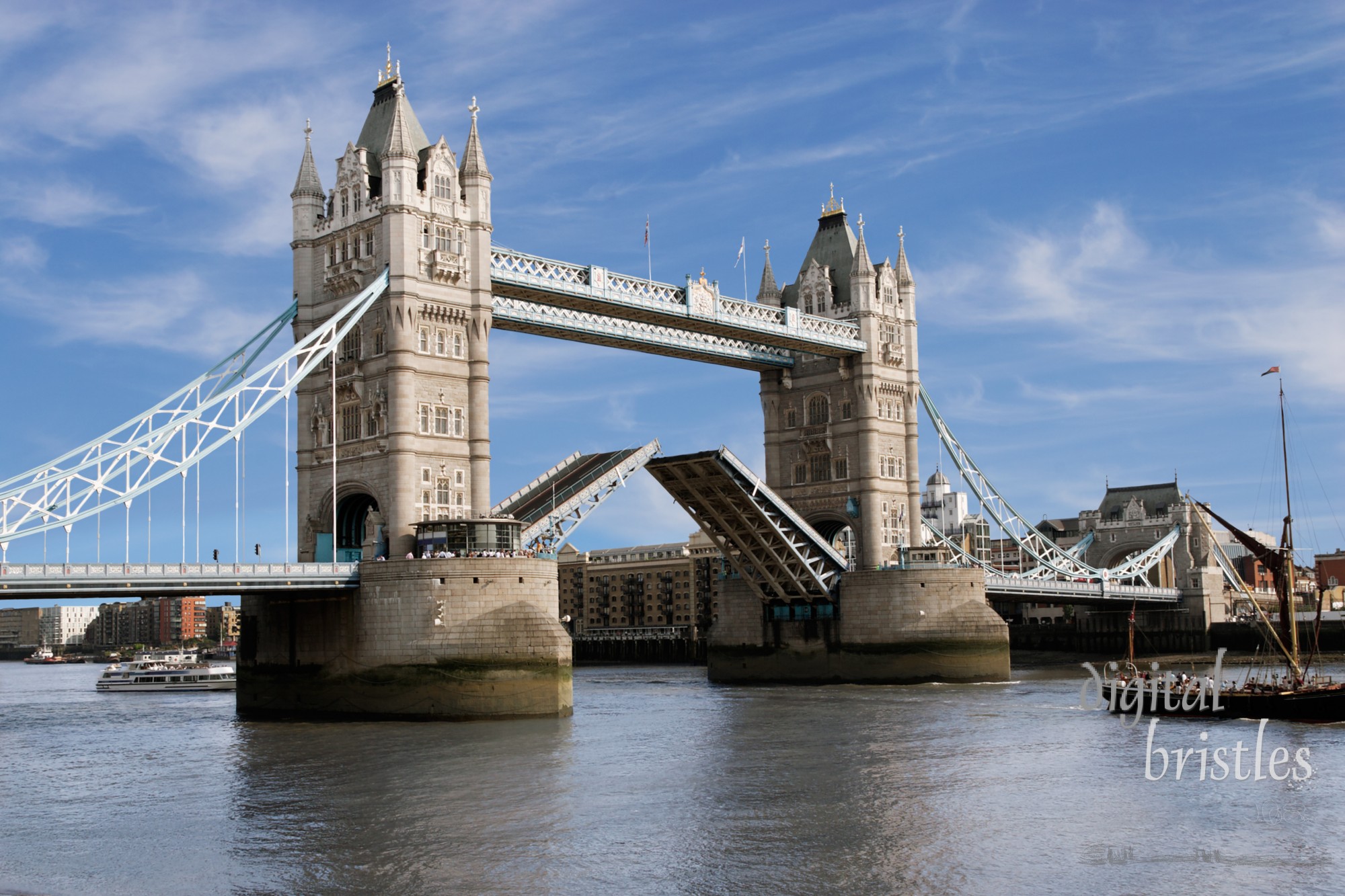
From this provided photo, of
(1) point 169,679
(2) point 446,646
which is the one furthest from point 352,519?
(1) point 169,679

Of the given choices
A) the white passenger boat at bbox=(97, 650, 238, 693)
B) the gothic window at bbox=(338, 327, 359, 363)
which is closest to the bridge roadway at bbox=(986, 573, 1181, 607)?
the gothic window at bbox=(338, 327, 359, 363)

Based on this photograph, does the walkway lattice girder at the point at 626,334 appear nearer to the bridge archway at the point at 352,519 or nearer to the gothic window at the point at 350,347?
the gothic window at the point at 350,347

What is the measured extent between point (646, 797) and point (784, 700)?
1162 inches

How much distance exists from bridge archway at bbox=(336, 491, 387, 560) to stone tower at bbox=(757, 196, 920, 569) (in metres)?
28.8

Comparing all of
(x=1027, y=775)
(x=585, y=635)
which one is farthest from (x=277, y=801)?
(x=585, y=635)

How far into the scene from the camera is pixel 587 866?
83.2ft

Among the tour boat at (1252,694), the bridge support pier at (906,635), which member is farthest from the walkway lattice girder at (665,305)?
the tour boat at (1252,694)

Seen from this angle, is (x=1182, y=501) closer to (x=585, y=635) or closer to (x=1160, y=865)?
(x=585, y=635)

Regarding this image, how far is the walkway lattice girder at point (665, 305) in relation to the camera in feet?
195

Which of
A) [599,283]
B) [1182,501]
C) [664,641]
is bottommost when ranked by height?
[664,641]

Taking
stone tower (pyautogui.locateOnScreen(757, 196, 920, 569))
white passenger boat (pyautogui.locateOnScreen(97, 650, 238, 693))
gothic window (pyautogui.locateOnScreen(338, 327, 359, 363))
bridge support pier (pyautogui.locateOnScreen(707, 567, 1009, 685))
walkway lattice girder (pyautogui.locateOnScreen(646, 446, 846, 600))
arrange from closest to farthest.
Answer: gothic window (pyautogui.locateOnScreen(338, 327, 359, 363)), walkway lattice girder (pyautogui.locateOnScreen(646, 446, 846, 600)), bridge support pier (pyautogui.locateOnScreen(707, 567, 1009, 685)), stone tower (pyautogui.locateOnScreen(757, 196, 920, 569)), white passenger boat (pyautogui.locateOnScreen(97, 650, 238, 693))

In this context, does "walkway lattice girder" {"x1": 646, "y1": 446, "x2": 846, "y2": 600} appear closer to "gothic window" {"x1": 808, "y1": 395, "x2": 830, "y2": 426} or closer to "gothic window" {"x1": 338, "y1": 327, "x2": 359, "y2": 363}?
"gothic window" {"x1": 808, "y1": 395, "x2": 830, "y2": 426}

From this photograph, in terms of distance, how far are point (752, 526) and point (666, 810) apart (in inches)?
1639

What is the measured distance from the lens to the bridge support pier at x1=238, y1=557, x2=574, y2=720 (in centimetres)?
4994
